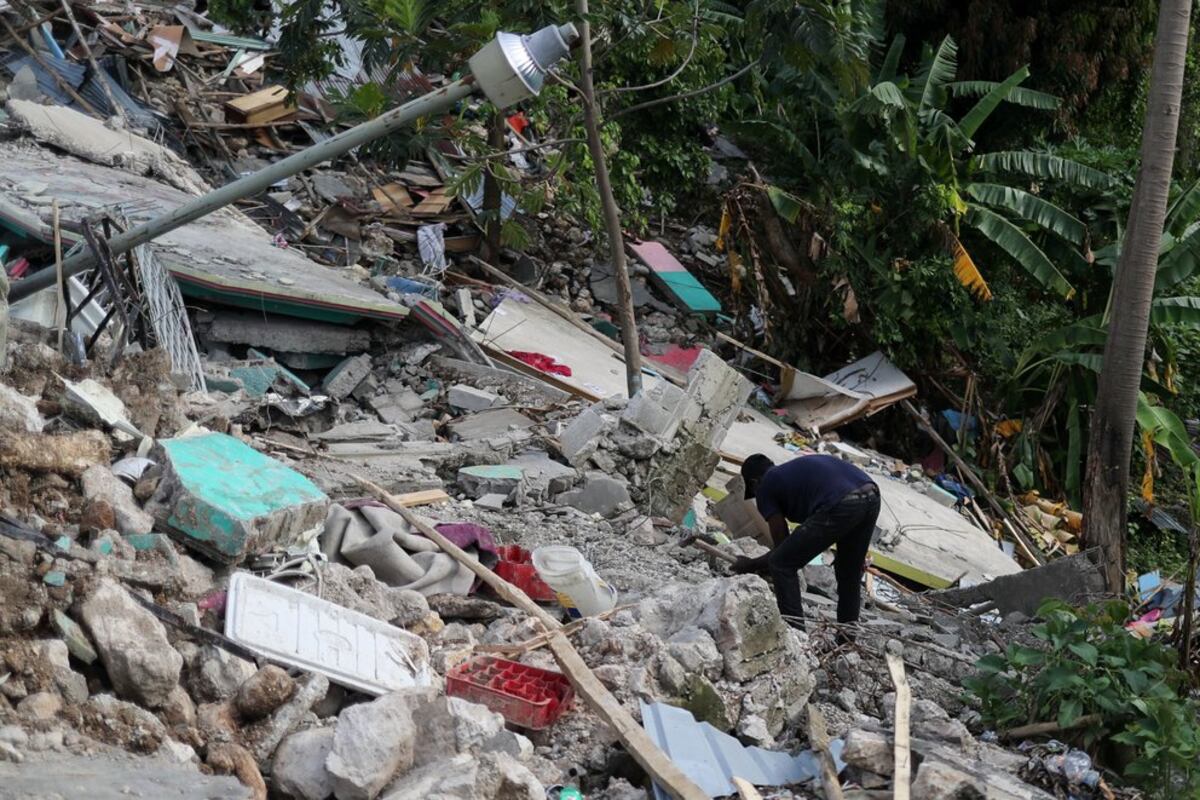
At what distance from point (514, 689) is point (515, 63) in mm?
2903

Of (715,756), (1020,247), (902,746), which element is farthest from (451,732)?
(1020,247)

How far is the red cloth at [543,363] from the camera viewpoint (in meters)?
11.1

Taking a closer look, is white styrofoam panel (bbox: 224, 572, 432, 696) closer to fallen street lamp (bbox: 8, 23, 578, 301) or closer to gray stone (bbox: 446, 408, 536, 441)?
fallen street lamp (bbox: 8, 23, 578, 301)

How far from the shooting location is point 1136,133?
16.8 m

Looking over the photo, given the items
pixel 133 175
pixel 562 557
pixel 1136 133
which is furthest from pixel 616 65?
pixel 562 557

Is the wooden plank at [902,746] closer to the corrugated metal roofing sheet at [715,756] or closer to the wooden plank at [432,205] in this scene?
the corrugated metal roofing sheet at [715,756]

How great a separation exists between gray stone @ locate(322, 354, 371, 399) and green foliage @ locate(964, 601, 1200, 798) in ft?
18.1

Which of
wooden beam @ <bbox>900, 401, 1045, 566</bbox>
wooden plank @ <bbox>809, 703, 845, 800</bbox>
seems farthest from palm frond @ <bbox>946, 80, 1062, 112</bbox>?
wooden plank @ <bbox>809, 703, 845, 800</bbox>

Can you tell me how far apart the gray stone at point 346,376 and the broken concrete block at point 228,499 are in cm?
412

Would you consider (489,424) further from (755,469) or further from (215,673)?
(215,673)

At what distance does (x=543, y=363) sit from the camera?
11227mm

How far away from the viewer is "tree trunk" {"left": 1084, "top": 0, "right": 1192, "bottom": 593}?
9.57 metres

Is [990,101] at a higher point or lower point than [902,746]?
higher

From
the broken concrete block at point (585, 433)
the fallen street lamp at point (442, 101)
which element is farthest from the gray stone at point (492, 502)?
the fallen street lamp at point (442, 101)
